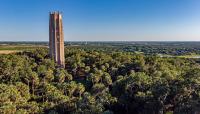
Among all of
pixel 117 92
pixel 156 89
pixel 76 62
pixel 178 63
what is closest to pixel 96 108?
pixel 156 89

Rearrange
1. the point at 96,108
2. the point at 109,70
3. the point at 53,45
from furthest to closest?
the point at 53,45, the point at 109,70, the point at 96,108

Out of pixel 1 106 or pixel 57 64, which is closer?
pixel 1 106

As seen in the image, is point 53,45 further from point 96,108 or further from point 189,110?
point 189,110

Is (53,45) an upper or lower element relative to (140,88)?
upper

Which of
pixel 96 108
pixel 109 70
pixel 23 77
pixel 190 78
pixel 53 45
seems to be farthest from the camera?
pixel 53 45

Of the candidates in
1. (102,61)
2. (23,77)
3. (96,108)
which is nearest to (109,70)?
(102,61)

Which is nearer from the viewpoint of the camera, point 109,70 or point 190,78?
point 190,78

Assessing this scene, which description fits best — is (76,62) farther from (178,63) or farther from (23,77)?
(178,63)

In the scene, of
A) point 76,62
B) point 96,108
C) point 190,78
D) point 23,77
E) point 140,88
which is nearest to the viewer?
point 96,108

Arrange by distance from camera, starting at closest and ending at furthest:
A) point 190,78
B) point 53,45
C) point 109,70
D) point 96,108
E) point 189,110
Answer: point 189,110 → point 96,108 → point 190,78 → point 109,70 → point 53,45
